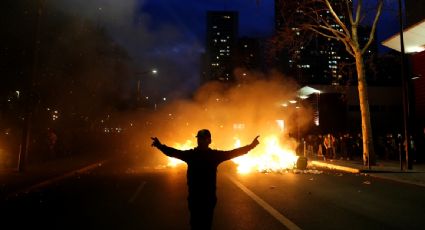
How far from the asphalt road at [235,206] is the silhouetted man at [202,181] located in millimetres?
2946

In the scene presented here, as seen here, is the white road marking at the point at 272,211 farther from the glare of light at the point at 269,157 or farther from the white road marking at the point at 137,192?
the glare of light at the point at 269,157

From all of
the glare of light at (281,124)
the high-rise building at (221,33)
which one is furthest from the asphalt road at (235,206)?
the high-rise building at (221,33)

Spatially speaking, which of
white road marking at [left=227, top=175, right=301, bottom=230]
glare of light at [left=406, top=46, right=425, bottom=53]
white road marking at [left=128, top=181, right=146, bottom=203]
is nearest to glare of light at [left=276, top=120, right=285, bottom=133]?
glare of light at [left=406, top=46, right=425, bottom=53]

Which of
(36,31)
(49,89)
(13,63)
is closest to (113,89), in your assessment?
(49,89)

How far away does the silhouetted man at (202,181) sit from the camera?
156 inches

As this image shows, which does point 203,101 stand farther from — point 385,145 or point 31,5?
point 31,5

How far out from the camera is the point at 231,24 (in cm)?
16862

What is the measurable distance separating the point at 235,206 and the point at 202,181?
5.03 meters

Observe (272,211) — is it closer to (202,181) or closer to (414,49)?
(202,181)

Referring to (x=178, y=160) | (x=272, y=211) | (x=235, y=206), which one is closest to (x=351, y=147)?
(x=178, y=160)

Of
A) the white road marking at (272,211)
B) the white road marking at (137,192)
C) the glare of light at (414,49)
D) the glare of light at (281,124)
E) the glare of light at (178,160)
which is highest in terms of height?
the glare of light at (414,49)

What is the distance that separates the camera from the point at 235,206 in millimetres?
8789

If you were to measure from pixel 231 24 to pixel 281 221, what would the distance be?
16682cm

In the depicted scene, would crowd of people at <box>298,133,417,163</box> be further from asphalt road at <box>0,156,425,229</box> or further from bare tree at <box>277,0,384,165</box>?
asphalt road at <box>0,156,425,229</box>
